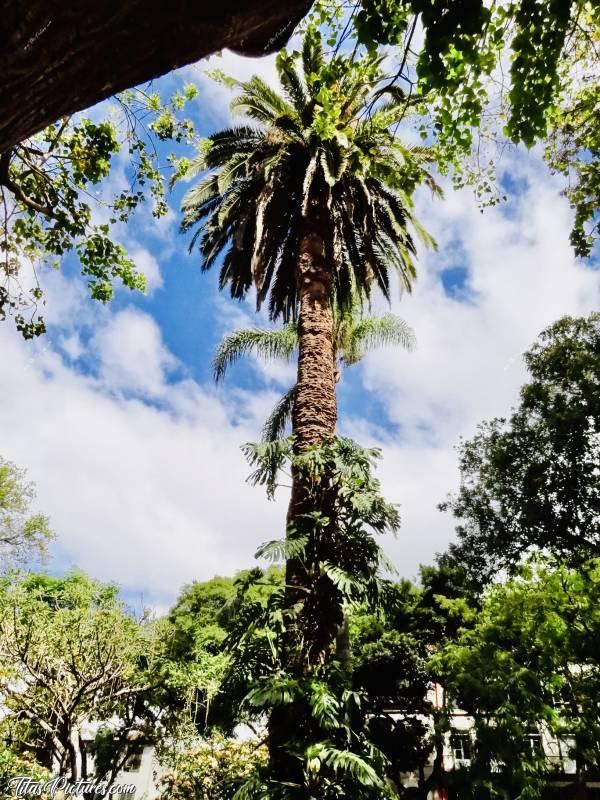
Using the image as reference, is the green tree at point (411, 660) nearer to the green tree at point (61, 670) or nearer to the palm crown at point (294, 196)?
the green tree at point (61, 670)

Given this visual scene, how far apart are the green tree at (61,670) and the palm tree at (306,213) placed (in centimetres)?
864

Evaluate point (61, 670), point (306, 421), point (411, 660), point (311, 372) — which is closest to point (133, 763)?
point (61, 670)

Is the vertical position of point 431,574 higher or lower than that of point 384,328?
lower

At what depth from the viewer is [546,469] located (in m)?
17.2

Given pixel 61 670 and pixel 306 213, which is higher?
pixel 306 213

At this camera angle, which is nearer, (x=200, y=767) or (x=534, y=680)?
(x=534, y=680)

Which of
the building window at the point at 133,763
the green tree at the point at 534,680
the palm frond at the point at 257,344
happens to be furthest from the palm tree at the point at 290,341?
the building window at the point at 133,763

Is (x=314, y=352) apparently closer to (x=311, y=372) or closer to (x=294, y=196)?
(x=311, y=372)

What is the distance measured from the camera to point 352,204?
10219 millimetres

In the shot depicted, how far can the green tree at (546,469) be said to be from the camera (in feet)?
53.9

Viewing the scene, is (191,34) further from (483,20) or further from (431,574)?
(431,574)

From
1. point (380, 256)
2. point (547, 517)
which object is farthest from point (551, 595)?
point (380, 256)

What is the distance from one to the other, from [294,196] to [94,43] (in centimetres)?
979

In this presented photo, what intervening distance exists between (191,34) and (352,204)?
28.8 ft
